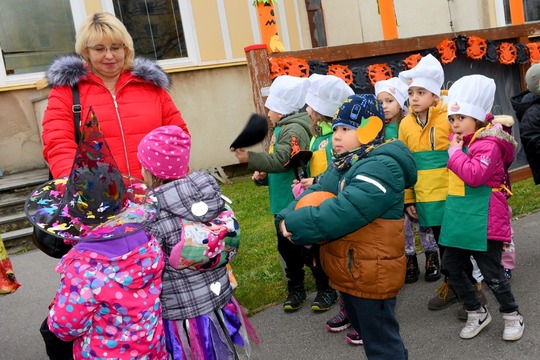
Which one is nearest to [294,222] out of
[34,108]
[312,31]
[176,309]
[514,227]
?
[176,309]

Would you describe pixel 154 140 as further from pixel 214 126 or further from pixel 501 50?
pixel 214 126

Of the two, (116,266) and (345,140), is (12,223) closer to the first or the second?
(116,266)

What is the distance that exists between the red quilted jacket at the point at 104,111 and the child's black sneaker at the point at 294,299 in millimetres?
1841

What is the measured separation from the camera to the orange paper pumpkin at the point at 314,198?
2820 millimetres

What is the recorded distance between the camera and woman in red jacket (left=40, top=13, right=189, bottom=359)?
10.2 ft

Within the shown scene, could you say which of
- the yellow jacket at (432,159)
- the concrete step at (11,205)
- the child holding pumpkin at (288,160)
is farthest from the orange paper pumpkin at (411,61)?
the concrete step at (11,205)

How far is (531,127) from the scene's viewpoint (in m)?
4.32

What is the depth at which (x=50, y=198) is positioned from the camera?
2457mm

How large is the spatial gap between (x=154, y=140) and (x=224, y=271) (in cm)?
75

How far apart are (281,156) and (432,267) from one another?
69.0 inches

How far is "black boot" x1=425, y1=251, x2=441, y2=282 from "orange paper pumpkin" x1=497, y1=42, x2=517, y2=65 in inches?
125

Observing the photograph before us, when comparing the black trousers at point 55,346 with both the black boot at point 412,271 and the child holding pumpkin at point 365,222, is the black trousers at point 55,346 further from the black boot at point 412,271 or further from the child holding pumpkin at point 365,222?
the black boot at point 412,271

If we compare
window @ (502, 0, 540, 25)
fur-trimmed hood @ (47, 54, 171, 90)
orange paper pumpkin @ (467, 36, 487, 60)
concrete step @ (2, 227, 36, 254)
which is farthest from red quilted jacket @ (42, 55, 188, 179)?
window @ (502, 0, 540, 25)

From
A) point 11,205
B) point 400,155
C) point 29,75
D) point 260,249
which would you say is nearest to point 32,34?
point 29,75
